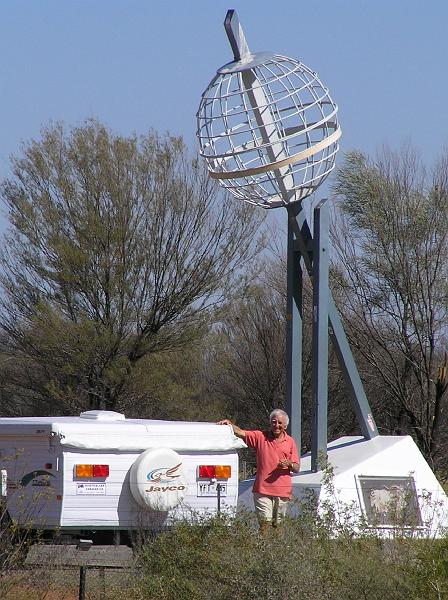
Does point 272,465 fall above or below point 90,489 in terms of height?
above

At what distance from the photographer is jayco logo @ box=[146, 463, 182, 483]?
1041 cm

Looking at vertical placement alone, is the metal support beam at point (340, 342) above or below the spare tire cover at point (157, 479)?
above

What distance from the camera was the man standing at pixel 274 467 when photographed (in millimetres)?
9680

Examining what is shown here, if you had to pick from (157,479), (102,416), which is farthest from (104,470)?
(102,416)

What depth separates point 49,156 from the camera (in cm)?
2619

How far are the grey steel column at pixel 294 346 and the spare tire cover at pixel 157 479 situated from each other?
255 cm

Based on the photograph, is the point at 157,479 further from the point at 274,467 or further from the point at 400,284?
the point at 400,284

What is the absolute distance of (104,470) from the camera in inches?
409

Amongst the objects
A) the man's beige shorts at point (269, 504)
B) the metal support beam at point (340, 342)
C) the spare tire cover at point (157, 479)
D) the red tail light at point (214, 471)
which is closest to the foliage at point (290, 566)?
the man's beige shorts at point (269, 504)

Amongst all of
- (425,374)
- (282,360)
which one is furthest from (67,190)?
(425,374)

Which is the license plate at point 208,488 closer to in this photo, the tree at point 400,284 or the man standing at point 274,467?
the man standing at point 274,467

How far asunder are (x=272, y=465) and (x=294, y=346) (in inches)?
134

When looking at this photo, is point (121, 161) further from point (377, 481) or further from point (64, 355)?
point (377, 481)

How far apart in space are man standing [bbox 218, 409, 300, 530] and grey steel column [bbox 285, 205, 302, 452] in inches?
117
